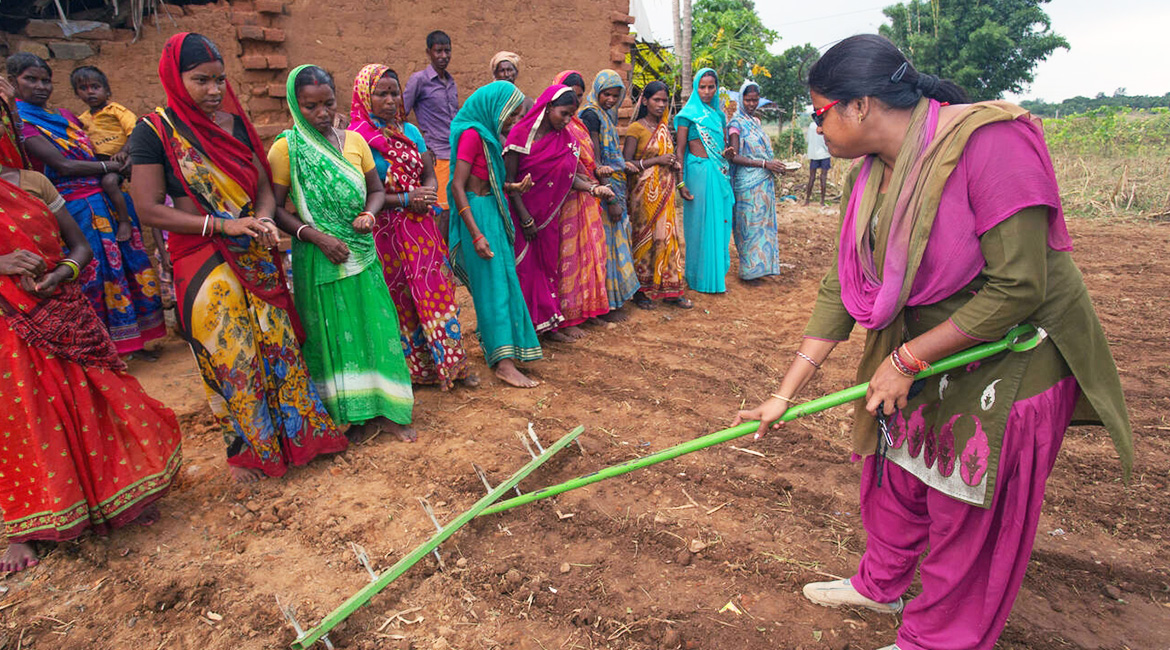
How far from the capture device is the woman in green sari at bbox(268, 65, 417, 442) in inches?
122

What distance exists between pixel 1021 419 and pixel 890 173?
2.39 ft

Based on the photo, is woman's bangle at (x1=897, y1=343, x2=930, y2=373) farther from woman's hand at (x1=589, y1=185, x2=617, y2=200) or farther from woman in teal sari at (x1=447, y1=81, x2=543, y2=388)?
woman's hand at (x1=589, y1=185, x2=617, y2=200)

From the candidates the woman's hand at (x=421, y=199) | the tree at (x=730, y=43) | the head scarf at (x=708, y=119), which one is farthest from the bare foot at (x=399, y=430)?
the tree at (x=730, y=43)

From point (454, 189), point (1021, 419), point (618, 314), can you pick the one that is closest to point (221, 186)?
point (454, 189)

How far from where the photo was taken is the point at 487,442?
350 centimetres

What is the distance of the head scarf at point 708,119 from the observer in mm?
5914

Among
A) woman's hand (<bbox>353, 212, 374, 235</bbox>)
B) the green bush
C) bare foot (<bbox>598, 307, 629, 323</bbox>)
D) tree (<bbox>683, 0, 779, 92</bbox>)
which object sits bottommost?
bare foot (<bbox>598, 307, 629, 323</bbox>)

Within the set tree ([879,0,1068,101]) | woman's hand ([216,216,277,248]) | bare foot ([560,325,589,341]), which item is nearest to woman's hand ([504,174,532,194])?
bare foot ([560,325,589,341])

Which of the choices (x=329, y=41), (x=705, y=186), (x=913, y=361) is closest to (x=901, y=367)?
(x=913, y=361)

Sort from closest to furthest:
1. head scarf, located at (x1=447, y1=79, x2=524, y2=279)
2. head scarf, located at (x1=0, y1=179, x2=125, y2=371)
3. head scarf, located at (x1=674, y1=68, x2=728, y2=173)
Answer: head scarf, located at (x1=0, y1=179, x2=125, y2=371) < head scarf, located at (x1=447, y1=79, x2=524, y2=279) < head scarf, located at (x1=674, y1=68, x2=728, y2=173)

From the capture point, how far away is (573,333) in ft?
17.0

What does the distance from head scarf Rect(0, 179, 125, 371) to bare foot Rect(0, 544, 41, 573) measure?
765 millimetres

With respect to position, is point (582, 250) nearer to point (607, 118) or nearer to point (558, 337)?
point (558, 337)

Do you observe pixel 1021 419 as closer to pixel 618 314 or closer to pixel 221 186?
pixel 221 186
